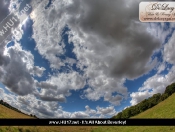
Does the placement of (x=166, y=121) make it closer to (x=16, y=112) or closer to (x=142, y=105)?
(x=142, y=105)

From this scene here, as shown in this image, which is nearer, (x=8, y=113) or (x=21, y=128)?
(x=8, y=113)

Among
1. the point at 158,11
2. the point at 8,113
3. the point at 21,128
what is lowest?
the point at 21,128

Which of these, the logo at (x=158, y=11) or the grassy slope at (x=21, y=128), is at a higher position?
the logo at (x=158, y=11)

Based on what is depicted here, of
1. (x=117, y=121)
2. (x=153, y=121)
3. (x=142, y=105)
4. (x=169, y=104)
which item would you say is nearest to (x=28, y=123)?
(x=117, y=121)

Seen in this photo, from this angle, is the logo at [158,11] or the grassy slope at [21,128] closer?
the grassy slope at [21,128]

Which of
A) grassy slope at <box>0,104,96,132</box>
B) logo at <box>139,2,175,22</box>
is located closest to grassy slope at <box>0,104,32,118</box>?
grassy slope at <box>0,104,96,132</box>

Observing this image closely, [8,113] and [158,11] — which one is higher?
[158,11]

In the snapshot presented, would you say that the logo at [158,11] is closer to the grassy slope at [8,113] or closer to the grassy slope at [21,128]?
the grassy slope at [21,128]

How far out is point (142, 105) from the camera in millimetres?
9062

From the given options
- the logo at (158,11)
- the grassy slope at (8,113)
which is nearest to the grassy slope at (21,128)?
the grassy slope at (8,113)

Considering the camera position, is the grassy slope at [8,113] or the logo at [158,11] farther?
the logo at [158,11]

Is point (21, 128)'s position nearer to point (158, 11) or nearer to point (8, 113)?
point (8, 113)

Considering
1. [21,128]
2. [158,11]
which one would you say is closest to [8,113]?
[21,128]

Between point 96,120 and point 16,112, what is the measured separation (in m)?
2.86
